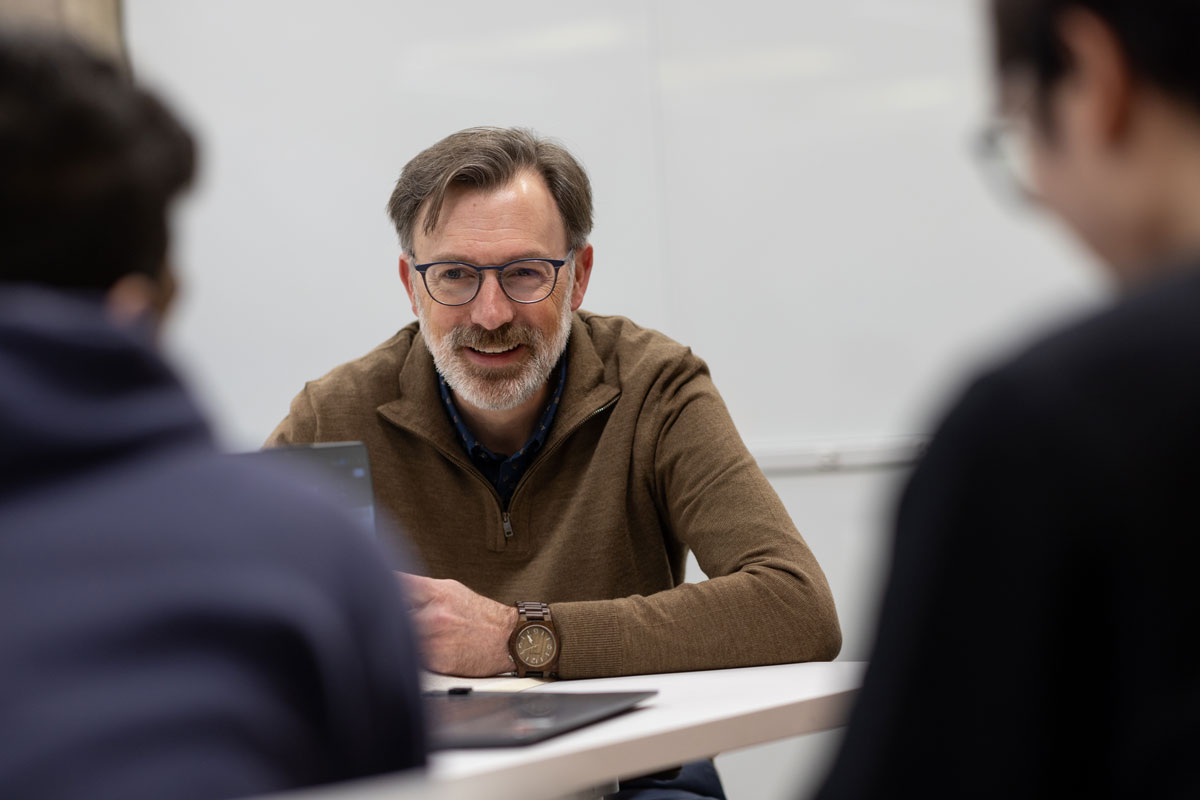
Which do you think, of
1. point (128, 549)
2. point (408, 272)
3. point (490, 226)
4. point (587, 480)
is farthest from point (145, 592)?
point (408, 272)

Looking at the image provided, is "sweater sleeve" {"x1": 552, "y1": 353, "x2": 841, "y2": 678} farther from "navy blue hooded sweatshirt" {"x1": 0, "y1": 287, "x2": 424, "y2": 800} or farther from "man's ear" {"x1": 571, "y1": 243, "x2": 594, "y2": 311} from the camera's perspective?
"navy blue hooded sweatshirt" {"x1": 0, "y1": 287, "x2": 424, "y2": 800}

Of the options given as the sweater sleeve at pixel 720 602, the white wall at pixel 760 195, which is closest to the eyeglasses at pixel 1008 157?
the sweater sleeve at pixel 720 602

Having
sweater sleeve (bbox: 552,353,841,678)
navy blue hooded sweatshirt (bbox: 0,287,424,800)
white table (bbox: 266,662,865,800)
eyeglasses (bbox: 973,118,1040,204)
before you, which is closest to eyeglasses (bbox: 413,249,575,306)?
sweater sleeve (bbox: 552,353,841,678)

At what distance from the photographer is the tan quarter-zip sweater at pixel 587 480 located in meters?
1.85

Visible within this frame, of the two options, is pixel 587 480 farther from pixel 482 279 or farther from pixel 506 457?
pixel 482 279

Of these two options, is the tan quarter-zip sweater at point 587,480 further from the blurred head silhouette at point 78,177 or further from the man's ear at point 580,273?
the blurred head silhouette at point 78,177

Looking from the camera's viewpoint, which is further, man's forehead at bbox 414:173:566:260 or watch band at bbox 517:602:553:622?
man's forehead at bbox 414:173:566:260

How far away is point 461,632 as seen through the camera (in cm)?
154

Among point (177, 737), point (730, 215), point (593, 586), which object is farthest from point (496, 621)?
point (730, 215)

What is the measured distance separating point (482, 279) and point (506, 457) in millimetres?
304

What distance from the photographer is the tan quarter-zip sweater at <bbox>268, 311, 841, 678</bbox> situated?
185 centimetres

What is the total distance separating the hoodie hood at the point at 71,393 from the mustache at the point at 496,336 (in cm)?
141

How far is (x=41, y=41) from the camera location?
0.70 metres

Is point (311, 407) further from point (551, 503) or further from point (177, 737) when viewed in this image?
point (177, 737)
